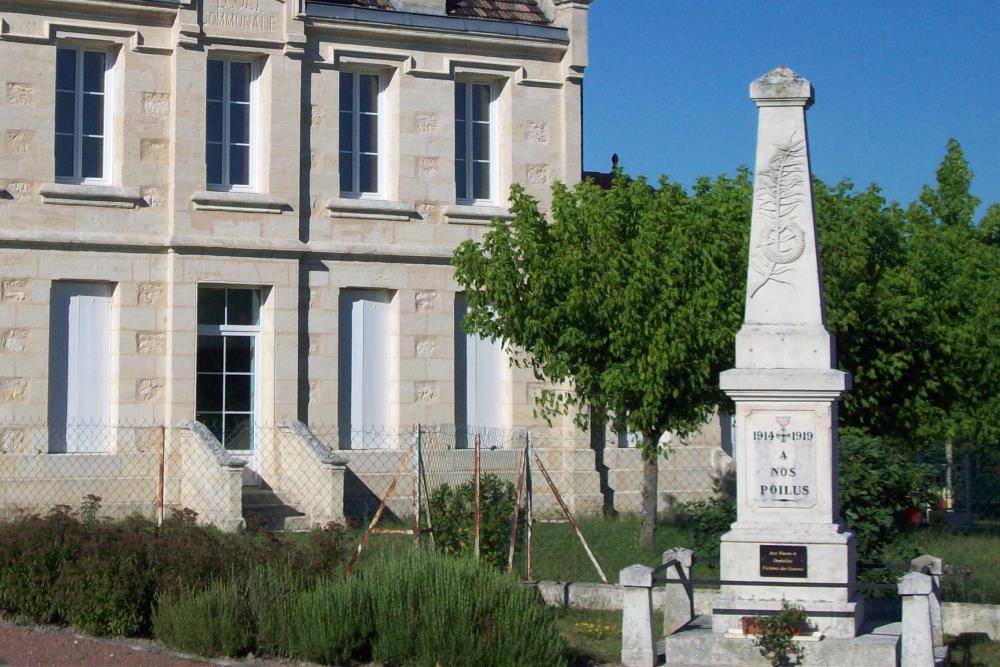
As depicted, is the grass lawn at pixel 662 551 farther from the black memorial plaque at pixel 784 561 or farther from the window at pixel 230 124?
the window at pixel 230 124

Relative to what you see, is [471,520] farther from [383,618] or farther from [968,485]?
[968,485]

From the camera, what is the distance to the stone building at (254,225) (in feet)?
70.9

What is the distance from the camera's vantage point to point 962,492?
23562 mm

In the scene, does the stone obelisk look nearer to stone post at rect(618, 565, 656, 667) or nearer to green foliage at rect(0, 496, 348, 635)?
stone post at rect(618, 565, 656, 667)

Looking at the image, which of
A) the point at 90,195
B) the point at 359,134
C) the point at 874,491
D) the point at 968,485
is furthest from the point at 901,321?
the point at 90,195

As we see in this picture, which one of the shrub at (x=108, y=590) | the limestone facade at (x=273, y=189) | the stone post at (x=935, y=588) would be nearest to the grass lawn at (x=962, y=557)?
the stone post at (x=935, y=588)

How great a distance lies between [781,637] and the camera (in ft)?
36.8

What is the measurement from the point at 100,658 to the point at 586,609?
4710 mm

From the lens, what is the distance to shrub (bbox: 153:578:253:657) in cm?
1185

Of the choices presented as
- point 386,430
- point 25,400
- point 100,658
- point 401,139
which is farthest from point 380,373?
point 100,658

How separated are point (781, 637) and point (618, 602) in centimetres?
329

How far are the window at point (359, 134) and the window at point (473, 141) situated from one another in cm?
140

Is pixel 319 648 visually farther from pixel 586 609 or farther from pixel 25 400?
pixel 25 400

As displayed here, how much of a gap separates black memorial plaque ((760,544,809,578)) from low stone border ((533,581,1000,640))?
7.26 feet
